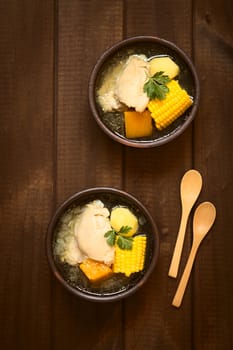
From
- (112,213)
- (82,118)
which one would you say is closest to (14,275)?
(112,213)

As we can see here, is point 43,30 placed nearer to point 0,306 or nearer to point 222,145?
point 222,145

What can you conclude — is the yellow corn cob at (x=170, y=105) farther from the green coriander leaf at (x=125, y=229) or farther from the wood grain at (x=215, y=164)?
the green coriander leaf at (x=125, y=229)

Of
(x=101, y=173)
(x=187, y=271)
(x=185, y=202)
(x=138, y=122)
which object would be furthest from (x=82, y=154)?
(x=187, y=271)

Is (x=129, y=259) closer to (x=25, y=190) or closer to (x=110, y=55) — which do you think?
(x=25, y=190)

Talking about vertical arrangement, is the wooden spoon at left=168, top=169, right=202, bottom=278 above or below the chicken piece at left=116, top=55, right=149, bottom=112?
below

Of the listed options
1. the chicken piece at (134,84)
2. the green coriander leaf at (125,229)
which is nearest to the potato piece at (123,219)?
the green coriander leaf at (125,229)

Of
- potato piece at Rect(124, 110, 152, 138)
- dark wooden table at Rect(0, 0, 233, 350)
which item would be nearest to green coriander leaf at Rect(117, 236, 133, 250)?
dark wooden table at Rect(0, 0, 233, 350)

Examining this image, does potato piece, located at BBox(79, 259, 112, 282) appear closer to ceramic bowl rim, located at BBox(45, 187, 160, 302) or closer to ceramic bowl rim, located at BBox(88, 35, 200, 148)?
ceramic bowl rim, located at BBox(45, 187, 160, 302)
